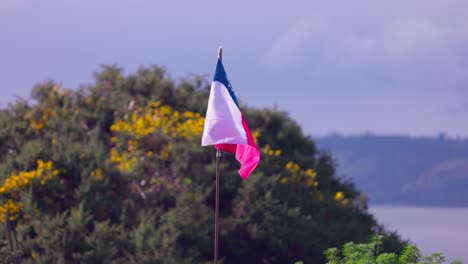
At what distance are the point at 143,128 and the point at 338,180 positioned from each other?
7406 mm

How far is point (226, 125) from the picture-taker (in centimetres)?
1178

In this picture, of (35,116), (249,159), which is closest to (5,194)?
(35,116)

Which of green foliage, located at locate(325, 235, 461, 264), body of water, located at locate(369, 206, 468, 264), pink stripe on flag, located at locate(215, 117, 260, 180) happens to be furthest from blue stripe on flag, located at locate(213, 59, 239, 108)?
body of water, located at locate(369, 206, 468, 264)

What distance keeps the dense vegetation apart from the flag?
8.07 meters

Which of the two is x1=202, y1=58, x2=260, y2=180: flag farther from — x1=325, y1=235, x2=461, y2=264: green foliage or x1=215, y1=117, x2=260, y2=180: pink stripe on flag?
x1=325, y1=235, x2=461, y2=264: green foliage

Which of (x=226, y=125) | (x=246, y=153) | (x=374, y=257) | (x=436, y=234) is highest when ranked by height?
(x=436, y=234)

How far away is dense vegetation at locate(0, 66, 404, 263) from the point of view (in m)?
20.0

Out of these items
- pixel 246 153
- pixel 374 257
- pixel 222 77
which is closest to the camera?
pixel 374 257

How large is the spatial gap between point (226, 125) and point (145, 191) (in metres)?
10.9

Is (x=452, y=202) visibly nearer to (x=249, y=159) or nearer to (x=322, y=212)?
(x=322, y=212)

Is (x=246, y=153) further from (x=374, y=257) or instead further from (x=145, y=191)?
(x=145, y=191)

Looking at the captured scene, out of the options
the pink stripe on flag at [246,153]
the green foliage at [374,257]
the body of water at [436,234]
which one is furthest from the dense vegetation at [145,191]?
the green foliage at [374,257]

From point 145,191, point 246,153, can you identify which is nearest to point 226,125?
point 246,153

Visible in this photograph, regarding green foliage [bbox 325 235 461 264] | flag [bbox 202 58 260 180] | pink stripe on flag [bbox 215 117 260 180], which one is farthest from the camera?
pink stripe on flag [bbox 215 117 260 180]
